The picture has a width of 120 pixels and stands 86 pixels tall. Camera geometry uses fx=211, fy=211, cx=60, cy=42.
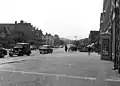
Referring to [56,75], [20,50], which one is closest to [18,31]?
[20,50]

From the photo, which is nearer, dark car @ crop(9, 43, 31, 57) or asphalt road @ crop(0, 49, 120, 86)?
asphalt road @ crop(0, 49, 120, 86)

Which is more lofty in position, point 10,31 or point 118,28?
point 10,31

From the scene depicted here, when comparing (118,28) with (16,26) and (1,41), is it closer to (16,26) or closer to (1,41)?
(1,41)

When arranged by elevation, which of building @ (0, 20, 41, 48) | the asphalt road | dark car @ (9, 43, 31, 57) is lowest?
the asphalt road

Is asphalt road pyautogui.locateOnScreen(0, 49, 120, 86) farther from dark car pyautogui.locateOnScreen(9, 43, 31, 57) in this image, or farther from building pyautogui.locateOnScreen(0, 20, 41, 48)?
building pyautogui.locateOnScreen(0, 20, 41, 48)

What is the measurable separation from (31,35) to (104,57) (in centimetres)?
8374

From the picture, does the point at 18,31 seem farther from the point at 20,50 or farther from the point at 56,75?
the point at 56,75

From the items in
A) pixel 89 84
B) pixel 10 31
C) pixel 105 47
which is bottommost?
pixel 89 84

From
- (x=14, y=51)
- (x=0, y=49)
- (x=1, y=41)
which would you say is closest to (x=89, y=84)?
(x=0, y=49)

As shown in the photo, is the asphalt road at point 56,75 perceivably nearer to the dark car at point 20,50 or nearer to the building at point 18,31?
the dark car at point 20,50

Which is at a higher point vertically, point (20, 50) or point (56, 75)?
point (20, 50)

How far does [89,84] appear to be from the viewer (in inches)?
360

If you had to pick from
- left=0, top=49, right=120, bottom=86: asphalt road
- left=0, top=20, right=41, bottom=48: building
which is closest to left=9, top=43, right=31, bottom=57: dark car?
left=0, top=49, right=120, bottom=86: asphalt road

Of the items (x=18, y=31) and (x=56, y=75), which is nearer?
(x=56, y=75)
